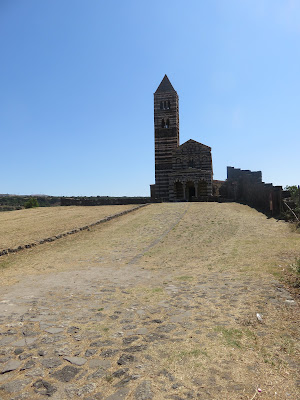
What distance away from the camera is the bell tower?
4431cm

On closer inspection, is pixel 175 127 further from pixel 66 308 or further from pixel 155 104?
pixel 66 308

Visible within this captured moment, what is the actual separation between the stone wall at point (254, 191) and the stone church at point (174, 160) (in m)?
3.63

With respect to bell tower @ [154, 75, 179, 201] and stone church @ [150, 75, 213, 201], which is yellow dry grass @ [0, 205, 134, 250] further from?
bell tower @ [154, 75, 179, 201]

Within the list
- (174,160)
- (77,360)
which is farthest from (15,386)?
(174,160)

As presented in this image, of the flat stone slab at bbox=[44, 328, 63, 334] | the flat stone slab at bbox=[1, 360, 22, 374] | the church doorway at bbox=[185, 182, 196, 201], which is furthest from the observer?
the church doorway at bbox=[185, 182, 196, 201]

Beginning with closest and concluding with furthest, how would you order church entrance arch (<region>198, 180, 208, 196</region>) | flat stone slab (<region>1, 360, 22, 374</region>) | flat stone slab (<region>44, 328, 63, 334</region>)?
flat stone slab (<region>1, 360, 22, 374</region>)
flat stone slab (<region>44, 328, 63, 334</region>)
church entrance arch (<region>198, 180, 208, 196</region>)

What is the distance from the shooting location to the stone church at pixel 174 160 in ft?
130

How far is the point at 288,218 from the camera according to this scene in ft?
55.2

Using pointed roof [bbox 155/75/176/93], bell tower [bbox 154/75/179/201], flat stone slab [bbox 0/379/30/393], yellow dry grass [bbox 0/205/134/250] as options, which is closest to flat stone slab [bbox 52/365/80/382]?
flat stone slab [bbox 0/379/30/393]

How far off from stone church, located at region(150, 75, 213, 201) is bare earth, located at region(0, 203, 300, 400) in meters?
28.7

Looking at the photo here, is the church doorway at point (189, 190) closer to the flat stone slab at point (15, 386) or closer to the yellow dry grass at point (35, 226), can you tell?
the yellow dry grass at point (35, 226)

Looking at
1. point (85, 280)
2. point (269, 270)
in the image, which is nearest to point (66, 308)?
point (85, 280)

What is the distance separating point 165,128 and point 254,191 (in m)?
21.9

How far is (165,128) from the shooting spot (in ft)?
149
